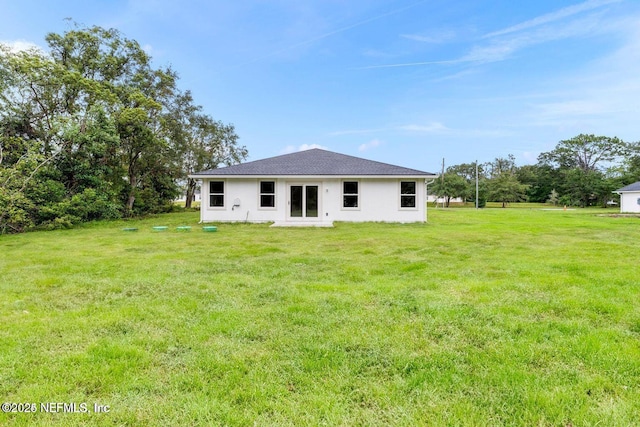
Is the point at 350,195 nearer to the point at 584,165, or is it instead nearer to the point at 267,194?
the point at 267,194

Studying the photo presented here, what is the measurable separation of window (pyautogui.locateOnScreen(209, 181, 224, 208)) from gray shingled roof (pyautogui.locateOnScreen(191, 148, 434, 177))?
0.59 meters

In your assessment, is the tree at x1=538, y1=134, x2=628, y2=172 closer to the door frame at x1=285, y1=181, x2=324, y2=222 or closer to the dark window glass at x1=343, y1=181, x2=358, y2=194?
the dark window glass at x1=343, y1=181, x2=358, y2=194

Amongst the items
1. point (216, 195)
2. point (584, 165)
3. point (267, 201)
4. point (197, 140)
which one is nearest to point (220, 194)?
point (216, 195)

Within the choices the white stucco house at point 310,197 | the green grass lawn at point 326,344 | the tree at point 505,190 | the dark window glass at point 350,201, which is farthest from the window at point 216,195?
the tree at point 505,190

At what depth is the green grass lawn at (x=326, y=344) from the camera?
6.53 ft

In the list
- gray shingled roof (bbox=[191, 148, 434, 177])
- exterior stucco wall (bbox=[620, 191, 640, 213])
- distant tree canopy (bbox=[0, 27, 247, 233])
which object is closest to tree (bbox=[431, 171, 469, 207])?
exterior stucco wall (bbox=[620, 191, 640, 213])

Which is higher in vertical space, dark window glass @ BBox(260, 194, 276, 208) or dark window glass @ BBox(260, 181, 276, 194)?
dark window glass @ BBox(260, 181, 276, 194)

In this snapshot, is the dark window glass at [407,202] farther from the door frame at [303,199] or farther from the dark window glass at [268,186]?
the dark window glass at [268,186]

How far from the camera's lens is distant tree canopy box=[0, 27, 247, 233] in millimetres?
12875

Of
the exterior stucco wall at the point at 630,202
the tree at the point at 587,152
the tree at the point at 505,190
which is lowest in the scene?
the exterior stucco wall at the point at 630,202

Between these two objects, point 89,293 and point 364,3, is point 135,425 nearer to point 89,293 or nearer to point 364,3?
point 89,293

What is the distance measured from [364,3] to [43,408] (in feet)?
A: 55.9

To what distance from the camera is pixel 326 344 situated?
2.82 m

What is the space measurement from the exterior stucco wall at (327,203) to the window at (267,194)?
162mm
